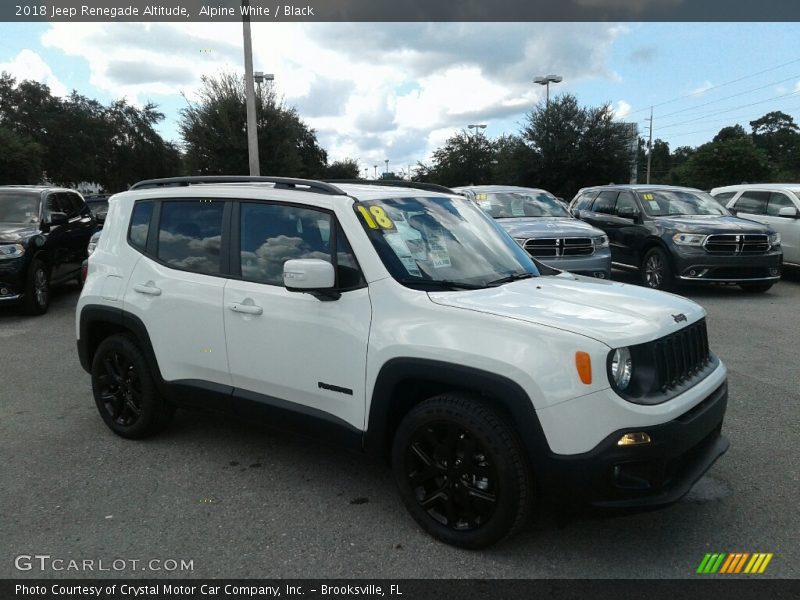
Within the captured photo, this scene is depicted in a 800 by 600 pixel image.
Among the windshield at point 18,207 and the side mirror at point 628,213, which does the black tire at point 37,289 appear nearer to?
the windshield at point 18,207

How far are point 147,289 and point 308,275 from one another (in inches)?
61.6

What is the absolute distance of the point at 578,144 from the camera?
94.1ft

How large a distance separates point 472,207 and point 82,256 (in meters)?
9.22


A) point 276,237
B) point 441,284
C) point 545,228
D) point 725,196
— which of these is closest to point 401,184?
point 276,237

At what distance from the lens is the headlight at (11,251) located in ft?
29.4

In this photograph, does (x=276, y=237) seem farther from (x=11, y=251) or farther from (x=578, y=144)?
(x=578, y=144)

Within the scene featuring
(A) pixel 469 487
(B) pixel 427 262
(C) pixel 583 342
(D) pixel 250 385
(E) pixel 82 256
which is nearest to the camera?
(C) pixel 583 342

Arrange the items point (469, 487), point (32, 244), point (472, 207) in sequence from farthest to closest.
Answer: point (32, 244) < point (472, 207) < point (469, 487)

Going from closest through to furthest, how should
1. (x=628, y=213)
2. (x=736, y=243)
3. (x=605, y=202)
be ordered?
A: (x=736, y=243) → (x=628, y=213) → (x=605, y=202)

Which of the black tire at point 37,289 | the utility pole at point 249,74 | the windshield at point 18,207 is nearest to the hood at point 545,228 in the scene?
the black tire at point 37,289

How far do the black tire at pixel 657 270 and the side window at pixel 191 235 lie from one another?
8294 millimetres

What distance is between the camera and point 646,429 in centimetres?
273
